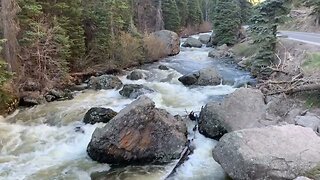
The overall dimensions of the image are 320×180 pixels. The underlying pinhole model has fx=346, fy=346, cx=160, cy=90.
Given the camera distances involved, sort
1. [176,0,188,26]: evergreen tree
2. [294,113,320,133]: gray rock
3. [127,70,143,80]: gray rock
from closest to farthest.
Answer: [294,113,320,133]: gray rock → [127,70,143,80]: gray rock → [176,0,188,26]: evergreen tree

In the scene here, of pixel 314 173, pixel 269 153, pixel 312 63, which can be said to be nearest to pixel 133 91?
pixel 312 63

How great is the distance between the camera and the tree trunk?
16.0m

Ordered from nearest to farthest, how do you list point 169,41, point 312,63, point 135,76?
1. point 312,63
2. point 135,76
3. point 169,41

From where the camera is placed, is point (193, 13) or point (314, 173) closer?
point (314, 173)

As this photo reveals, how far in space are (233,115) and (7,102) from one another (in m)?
10.0

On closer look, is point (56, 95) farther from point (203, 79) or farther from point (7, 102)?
point (203, 79)

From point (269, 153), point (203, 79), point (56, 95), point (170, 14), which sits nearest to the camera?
point (269, 153)

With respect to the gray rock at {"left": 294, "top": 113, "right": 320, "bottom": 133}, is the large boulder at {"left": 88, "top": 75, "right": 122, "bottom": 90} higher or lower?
lower

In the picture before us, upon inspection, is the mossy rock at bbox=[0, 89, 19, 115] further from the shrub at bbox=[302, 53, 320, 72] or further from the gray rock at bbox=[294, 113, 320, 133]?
the shrub at bbox=[302, 53, 320, 72]

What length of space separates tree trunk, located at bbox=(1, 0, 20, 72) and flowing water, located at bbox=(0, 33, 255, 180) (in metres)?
2.70

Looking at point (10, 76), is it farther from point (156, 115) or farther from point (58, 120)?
point (156, 115)

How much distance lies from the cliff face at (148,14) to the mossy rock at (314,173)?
34446 mm

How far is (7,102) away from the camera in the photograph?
610 inches

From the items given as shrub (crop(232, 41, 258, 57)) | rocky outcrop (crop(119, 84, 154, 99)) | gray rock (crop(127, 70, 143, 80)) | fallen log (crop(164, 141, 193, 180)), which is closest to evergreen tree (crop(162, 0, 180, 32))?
shrub (crop(232, 41, 258, 57))
